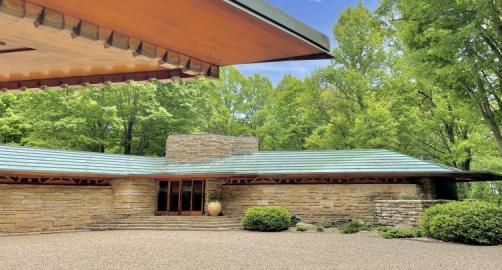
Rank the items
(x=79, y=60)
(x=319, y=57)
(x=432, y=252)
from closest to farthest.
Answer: (x=319, y=57) < (x=79, y=60) < (x=432, y=252)

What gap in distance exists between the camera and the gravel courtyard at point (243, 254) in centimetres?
755

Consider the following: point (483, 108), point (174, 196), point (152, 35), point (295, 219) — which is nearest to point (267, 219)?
point (295, 219)

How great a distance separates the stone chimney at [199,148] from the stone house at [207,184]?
58mm

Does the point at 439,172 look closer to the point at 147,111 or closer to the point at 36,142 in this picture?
the point at 147,111

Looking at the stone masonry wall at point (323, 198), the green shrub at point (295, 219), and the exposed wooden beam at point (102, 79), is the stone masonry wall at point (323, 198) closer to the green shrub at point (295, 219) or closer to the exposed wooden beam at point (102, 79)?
the green shrub at point (295, 219)

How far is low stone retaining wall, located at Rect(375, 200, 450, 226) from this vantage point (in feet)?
44.1

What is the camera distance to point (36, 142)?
83.3ft

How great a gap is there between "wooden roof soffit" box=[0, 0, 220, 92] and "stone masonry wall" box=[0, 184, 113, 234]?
1374 cm

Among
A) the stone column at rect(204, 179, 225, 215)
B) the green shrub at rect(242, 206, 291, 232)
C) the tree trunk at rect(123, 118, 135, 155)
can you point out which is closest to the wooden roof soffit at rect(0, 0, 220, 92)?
the green shrub at rect(242, 206, 291, 232)

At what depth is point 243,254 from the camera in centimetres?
893

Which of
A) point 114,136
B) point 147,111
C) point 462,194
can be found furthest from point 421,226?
point 114,136

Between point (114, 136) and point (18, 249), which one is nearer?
point (18, 249)

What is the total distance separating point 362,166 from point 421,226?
14.6 feet

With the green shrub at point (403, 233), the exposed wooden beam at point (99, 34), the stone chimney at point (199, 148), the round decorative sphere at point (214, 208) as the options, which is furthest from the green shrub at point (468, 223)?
the stone chimney at point (199, 148)
